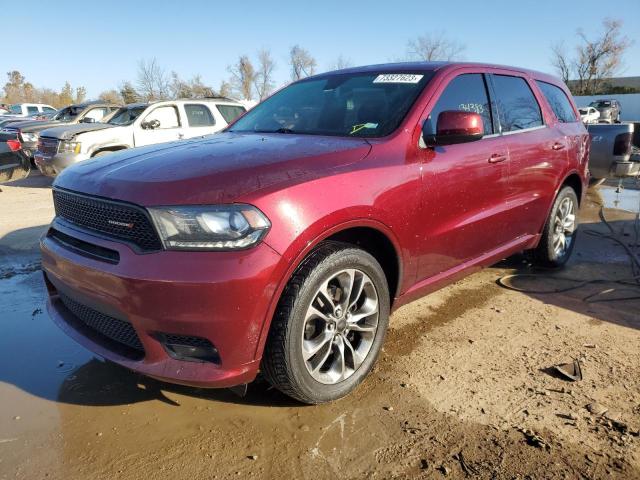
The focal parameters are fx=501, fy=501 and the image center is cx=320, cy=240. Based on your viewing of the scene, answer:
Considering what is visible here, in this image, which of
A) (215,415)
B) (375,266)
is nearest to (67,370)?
(215,415)

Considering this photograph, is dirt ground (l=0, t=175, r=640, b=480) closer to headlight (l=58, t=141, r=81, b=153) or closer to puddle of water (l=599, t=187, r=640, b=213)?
puddle of water (l=599, t=187, r=640, b=213)

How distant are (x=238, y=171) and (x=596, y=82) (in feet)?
209

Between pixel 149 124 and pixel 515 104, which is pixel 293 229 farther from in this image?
pixel 149 124

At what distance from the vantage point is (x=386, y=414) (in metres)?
2.54

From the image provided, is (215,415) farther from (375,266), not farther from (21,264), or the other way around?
(21,264)

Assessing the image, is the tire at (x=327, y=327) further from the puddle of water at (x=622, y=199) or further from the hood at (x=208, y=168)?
the puddle of water at (x=622, y=199)

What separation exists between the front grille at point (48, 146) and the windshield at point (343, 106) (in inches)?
284

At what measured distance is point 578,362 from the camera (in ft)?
10.0

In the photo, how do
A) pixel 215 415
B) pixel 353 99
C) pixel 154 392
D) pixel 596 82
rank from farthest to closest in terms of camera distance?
pixel 596 82
pixel 353 99
pixel 154 392
pixel 215 415

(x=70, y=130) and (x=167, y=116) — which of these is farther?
(x=167, y=116)

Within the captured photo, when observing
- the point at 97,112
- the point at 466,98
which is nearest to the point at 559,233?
the point at 466,98

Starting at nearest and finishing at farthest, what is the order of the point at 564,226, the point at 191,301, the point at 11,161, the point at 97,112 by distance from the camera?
the point at 191,301 → the point at 564,226 → the point at 11,161 → the point at 97,112

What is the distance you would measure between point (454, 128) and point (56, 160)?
8791 mm

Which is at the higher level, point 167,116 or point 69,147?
point 167,116
